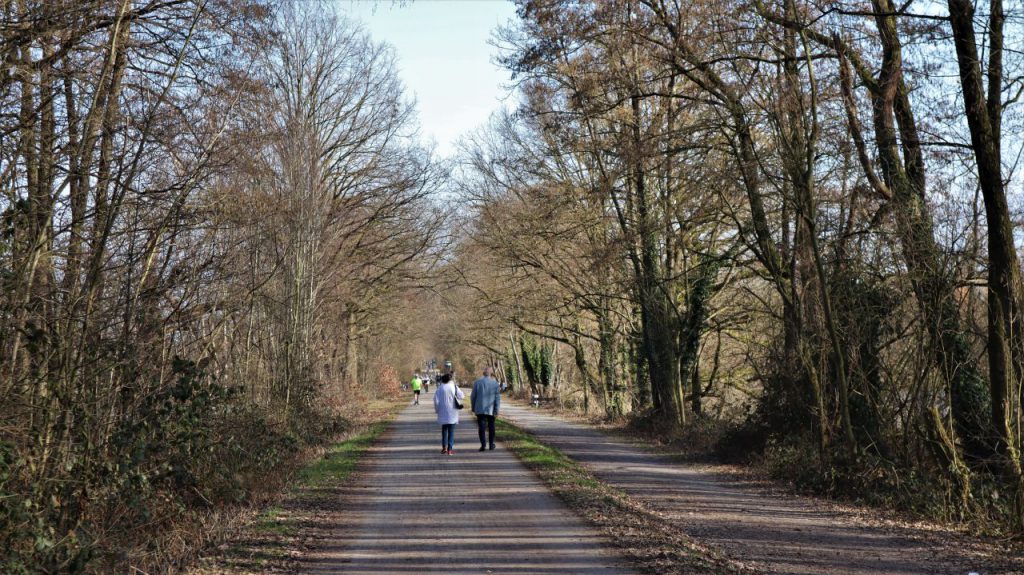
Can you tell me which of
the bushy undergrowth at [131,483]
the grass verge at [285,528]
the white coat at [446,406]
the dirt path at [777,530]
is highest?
the white coat at [446,406]

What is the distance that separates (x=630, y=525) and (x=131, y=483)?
16.8 feet

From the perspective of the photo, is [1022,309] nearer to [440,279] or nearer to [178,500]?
[178,500]

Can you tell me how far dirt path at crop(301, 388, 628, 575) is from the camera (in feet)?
26.1

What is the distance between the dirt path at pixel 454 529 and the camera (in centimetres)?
795

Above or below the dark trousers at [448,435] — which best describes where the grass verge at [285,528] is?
below

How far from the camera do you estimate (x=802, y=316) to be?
1465cm

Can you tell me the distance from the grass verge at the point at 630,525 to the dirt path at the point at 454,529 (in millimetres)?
211

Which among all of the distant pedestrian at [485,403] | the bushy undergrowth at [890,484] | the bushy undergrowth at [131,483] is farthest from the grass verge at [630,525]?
the bushy undergrowth at [131,483]

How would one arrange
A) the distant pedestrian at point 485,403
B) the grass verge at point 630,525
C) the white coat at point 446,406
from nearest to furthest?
the grass verge at point 630,525, the white coat at point 446,406, the distant pedestrian at point 485,403

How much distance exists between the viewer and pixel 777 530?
9.98m

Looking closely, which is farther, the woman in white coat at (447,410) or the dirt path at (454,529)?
the woman in white coat at (447,410)

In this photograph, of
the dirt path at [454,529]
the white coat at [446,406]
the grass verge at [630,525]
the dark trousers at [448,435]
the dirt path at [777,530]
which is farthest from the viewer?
the dark trousers at [448,435]

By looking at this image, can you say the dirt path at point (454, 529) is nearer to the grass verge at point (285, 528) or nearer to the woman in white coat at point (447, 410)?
the grass verge at point (285, 528)

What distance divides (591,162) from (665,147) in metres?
8.78
